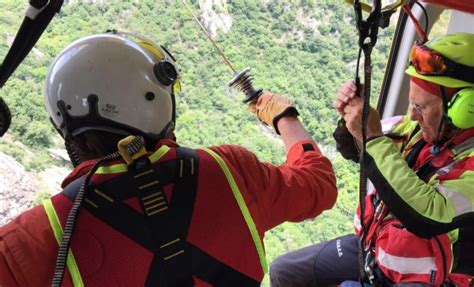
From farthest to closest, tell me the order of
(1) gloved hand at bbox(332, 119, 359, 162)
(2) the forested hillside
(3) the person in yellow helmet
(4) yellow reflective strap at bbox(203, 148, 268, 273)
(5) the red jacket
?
(2) the forested hillside, (1) gloved hand at bbox(332, 119, 359, 162), (3) the person in yellow helmet, (4) yellow reflective strap at bbox(203, 148, 268, 273), (5) the red jacket

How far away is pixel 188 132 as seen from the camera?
2.32 meters

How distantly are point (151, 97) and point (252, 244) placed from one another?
1.18ft

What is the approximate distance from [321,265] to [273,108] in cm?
76

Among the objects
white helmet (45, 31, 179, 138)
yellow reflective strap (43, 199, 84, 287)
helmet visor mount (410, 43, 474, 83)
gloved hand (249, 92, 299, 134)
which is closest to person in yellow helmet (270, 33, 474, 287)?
helmet visor mount (410, 43, 474, 83)

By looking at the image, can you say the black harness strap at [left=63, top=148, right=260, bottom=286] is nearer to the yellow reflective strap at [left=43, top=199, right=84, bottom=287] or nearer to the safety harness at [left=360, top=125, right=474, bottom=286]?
the yellow reflective strap at [left=43, top=199, right=84, bottom=287]

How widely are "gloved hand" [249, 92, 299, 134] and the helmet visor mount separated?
1.26 feet

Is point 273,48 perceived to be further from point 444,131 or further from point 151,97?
point 151,97

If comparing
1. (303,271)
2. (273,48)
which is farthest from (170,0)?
(303,271)

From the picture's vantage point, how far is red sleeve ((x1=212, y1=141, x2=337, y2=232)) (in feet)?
3.26

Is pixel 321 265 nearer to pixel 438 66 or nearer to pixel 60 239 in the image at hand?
pixel 438 66

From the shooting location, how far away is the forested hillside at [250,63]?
2.17m

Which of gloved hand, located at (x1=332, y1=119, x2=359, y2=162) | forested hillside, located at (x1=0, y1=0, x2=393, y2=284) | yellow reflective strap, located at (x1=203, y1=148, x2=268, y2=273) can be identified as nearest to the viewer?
yellow reflective strap, located at (x1=203, y1=148, x2=268, y2=273)

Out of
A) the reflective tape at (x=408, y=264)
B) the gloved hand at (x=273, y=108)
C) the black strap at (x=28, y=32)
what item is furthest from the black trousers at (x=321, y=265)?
the black strap at (x=28, y=32)

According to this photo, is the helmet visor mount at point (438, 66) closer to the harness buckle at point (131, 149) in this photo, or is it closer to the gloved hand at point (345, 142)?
the gloved hand at point (345, 142)
